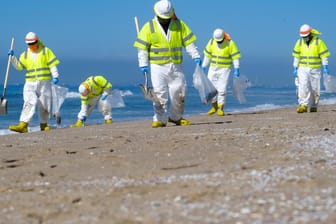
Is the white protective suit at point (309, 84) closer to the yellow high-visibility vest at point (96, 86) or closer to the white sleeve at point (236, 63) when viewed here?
the white sleeve at point (236, 63)

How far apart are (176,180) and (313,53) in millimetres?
9819

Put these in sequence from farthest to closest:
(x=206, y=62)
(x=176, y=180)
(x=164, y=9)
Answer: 1. (x=206, y=62)
2. (x=164, y=9)
3. (x=176, y=180)

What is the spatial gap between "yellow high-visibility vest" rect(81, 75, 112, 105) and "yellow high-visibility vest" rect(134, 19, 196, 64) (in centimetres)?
539

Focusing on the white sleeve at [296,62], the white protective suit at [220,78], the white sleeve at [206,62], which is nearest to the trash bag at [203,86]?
the white sleeve at [296,62]

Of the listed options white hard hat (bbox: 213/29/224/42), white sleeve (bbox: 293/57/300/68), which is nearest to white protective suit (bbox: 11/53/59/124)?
white hard hat (bbox: 213/29/224/42)

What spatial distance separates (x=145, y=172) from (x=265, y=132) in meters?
3.25

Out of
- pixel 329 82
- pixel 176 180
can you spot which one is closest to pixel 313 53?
pixel 329 82

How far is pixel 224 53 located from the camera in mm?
15648

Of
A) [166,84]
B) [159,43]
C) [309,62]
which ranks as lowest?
[166,84]

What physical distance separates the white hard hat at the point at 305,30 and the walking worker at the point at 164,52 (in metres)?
4.26

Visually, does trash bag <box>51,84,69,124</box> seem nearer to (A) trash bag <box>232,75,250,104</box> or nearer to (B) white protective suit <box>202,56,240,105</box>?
(B) white protective suit <box>202,56,240,105</box>

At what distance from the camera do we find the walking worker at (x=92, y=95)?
51.1ft

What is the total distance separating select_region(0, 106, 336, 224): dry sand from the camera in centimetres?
405

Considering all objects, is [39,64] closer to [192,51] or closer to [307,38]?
[192,51]
